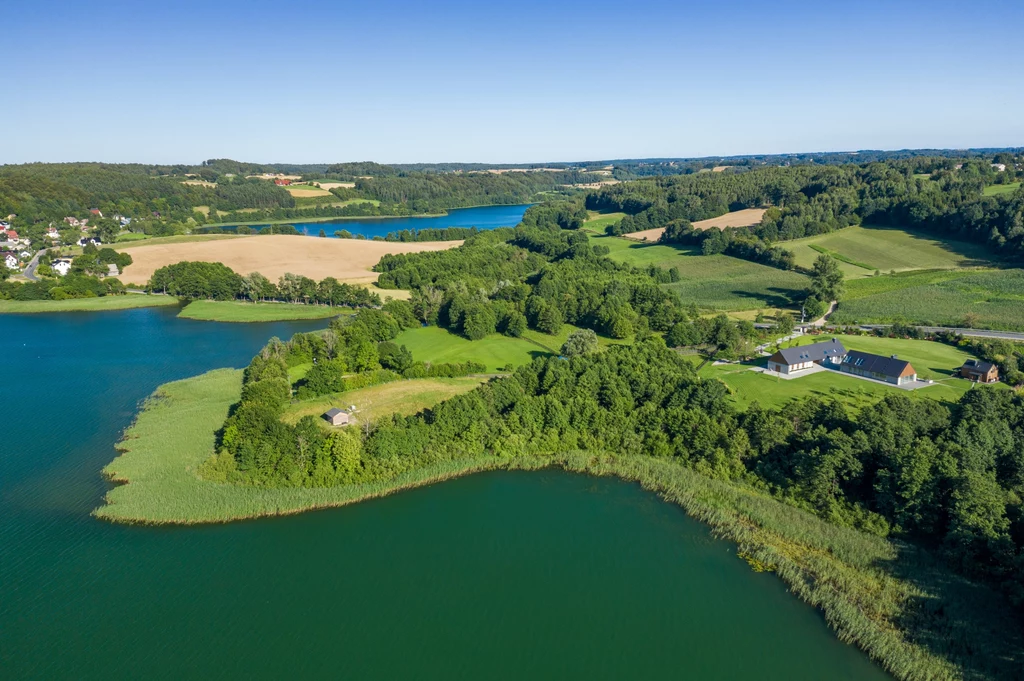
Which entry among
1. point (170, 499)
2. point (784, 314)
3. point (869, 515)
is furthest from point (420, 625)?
point (784, 314)

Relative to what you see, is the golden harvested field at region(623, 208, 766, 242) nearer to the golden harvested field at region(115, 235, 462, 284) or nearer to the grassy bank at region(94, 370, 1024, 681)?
the golden harvested field at region(115, 235, 462, 284)

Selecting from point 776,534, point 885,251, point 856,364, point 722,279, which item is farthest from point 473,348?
point 885,251

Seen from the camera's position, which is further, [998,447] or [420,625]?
[998,447]

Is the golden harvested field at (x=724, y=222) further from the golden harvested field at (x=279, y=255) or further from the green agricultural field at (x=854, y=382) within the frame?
the green agricultural field at (x=854, y=382)

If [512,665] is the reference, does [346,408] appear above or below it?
above

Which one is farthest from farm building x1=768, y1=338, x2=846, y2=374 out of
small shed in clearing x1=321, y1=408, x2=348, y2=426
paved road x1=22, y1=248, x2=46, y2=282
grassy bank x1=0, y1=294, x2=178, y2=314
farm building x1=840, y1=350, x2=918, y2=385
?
paved road x1=22, y1=248, x2=46, y2=282

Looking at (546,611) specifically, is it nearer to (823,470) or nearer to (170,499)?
(823,470)

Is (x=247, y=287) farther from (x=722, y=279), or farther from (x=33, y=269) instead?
(x=722, y=279)

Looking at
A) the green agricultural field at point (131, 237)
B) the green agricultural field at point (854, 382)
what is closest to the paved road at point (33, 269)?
the green agricultural field at point (131, 237)
